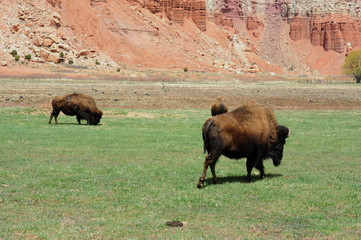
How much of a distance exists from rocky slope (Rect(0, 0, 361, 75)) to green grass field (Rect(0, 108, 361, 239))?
73662 mm

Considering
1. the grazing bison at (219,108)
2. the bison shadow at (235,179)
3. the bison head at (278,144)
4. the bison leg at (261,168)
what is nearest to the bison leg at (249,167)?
the bison shadow at (235,179)

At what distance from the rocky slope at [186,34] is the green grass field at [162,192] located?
73.7 metres

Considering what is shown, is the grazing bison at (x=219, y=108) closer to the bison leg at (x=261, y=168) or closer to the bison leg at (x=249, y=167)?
the bison leg at (x=261, y=168)

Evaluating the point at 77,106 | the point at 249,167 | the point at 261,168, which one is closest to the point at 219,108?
the point at 77,106

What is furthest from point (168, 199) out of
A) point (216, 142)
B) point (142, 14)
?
point (142, 14)

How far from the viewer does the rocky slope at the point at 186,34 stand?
102812 mm

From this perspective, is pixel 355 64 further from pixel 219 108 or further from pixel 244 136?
pixel 244 136

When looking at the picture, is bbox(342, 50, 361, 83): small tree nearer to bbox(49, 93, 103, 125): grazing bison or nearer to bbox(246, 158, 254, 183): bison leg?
bbox(49, 93, 103, 125): grazing bison

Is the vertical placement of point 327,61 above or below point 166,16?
below

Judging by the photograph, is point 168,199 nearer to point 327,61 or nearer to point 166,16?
point 166,16

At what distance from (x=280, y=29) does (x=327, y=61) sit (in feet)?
72.9

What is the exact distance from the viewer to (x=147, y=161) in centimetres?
1537

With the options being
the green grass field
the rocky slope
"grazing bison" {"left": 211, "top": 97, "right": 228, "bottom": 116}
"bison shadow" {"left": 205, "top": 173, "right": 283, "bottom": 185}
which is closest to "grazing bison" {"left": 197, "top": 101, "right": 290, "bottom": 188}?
"bison shadow" {"left": 205, "top": 173, "right": 283, "bottom": 185}

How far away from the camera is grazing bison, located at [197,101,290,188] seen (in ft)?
36.6
